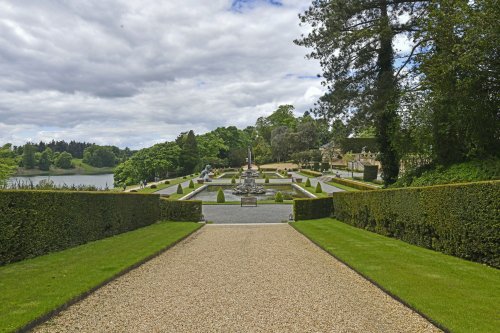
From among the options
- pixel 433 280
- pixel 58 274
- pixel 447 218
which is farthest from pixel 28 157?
pixel 433 280

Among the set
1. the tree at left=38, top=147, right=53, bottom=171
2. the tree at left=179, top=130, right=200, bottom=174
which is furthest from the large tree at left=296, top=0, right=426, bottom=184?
the tree at left=38, top=147, right=53, bottom=171

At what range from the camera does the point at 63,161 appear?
125 metres

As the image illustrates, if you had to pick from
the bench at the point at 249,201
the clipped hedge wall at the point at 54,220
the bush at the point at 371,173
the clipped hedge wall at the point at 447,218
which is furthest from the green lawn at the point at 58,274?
the bush at the point at 371,173

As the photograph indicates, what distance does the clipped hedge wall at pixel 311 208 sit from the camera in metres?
19.7

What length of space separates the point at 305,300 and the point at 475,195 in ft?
14.6

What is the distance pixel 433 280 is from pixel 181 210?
47.3ft

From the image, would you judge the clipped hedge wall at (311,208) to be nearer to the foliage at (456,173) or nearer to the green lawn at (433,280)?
the foliage at (456,173)

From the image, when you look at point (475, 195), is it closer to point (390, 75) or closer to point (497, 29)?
point (497, 29)

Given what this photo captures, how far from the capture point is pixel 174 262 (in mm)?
9422

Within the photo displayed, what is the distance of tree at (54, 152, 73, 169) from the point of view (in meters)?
123

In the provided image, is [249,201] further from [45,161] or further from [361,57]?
[45,161]

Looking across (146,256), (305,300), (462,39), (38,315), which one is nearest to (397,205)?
(462,39)

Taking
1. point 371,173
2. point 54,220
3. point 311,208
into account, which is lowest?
point 311,208

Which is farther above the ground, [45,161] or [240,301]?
[45,161]
